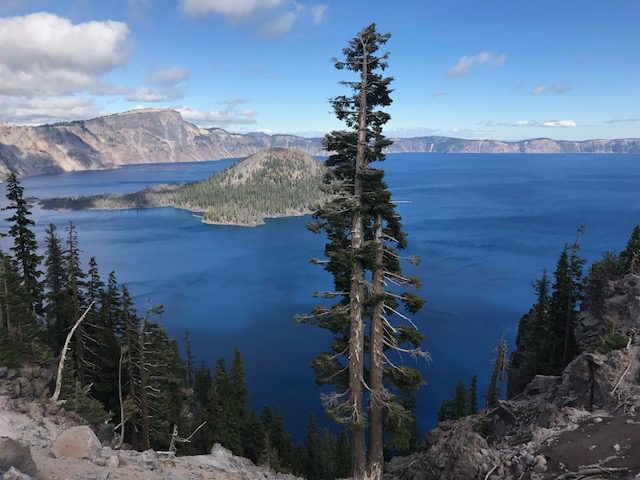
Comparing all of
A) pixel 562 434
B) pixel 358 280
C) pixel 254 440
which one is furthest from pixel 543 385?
pixel 254 440

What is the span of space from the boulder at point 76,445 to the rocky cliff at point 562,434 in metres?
10.0

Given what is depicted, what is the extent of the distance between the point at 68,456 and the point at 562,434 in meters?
13.1

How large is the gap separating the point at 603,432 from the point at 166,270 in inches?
5092

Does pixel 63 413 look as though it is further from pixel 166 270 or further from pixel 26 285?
pixel 166 270

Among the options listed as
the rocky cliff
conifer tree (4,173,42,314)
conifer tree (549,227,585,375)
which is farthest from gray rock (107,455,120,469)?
conifer tree (549,227,585,375)

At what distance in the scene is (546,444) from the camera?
11141 mm

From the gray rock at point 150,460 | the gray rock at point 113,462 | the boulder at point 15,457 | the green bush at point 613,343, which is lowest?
the gray rock at point 150,460

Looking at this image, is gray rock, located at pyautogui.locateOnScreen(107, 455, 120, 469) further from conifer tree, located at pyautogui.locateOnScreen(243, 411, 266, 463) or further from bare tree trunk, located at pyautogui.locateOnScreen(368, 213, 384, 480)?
conifer tree, located at pyautogui.locateOnScreen(243, 411, 266, 463)

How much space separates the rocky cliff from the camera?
32.4 ft

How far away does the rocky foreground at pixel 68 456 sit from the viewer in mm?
8570

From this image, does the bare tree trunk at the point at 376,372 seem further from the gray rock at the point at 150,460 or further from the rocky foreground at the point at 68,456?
the gray rock at the point at 150,460

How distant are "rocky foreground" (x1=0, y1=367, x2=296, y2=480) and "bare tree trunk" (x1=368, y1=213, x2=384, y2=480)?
4.13 meters

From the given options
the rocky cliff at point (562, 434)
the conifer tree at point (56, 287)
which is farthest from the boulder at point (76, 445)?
the conifer tree at point (56, 287)

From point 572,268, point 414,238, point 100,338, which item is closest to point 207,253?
point 414,238
